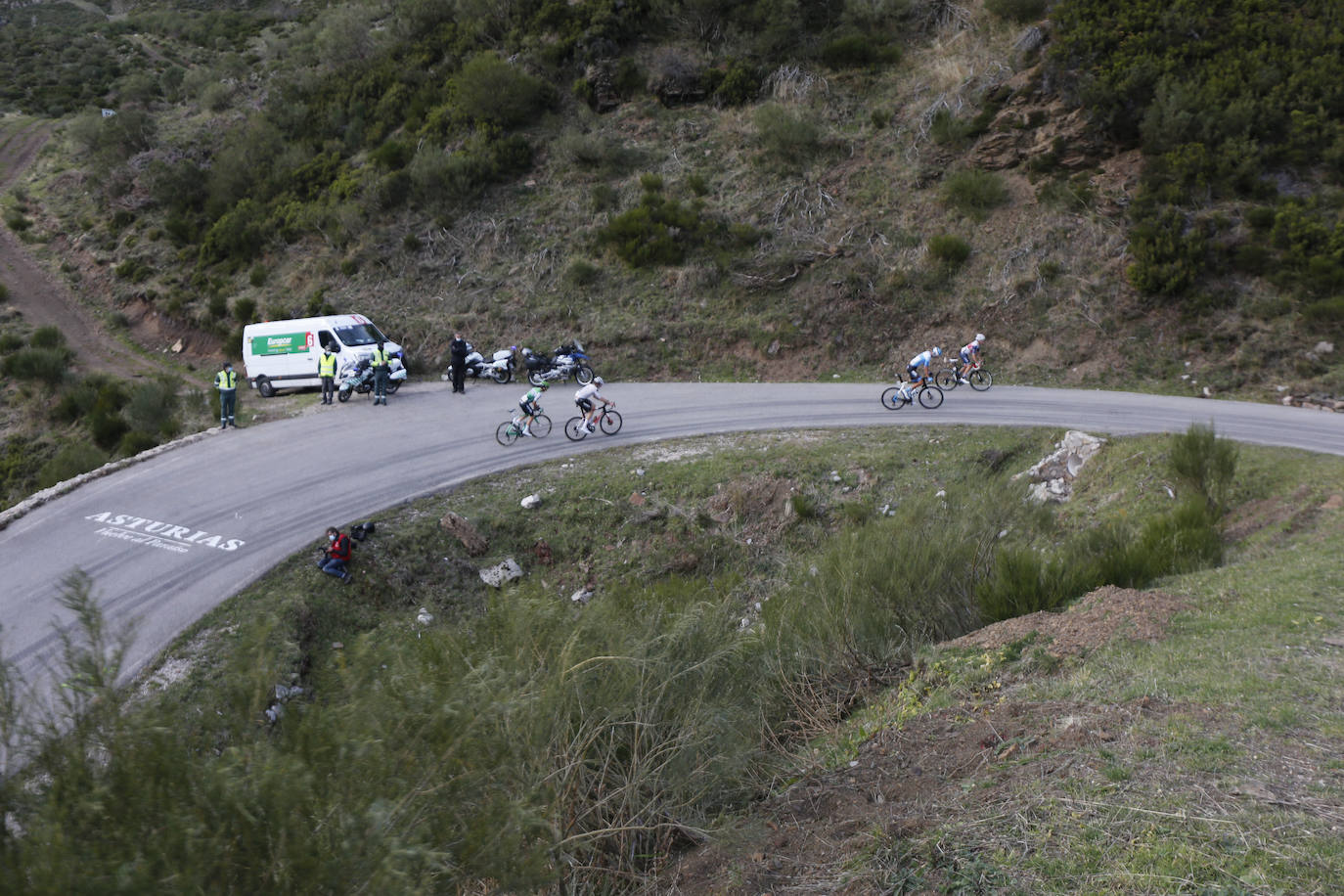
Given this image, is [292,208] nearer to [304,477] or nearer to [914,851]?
[304,477]

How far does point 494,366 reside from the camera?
21734 mm

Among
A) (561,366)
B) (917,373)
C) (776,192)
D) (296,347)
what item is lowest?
(917,373)

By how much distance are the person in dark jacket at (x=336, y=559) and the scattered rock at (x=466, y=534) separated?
1.74 metres

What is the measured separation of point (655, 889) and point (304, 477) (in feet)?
40.8

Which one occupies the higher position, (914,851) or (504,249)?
(504,249)

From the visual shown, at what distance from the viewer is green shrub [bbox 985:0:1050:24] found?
90.4 feet

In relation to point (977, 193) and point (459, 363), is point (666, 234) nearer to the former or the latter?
point (459, 363)

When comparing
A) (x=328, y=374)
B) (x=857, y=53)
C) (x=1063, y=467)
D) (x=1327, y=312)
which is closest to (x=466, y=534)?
(x=328, y=374)

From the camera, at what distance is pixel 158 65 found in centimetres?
5375

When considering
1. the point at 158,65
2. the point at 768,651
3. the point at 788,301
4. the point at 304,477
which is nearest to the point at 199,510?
the point at 304,477

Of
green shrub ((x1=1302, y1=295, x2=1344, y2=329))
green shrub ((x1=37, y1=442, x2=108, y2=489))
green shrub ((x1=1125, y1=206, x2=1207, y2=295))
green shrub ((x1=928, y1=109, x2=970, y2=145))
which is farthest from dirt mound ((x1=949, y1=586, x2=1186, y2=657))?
green shrub ((x1=928, y1=109, x2=970, y2=145))

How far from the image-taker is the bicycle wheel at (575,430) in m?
16.5

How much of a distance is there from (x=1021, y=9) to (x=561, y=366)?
21.5 metres

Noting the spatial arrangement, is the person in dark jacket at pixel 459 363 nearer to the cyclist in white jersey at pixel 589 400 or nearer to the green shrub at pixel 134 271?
the cyclist in white jersey at pixel 589 400
